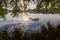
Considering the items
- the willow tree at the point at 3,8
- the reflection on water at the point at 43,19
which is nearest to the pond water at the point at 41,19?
the reflection on water at the point at 43,19

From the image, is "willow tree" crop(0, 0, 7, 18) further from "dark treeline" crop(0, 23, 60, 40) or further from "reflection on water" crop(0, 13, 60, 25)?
"dark treeline" crop(0, 23, 60, 40)

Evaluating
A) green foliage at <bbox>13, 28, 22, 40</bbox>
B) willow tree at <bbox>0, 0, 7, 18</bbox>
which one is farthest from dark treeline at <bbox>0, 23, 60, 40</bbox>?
willow tree at <bbox>0, 0, 7, 18</bbox>

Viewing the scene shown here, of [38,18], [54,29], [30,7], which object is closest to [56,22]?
[54,29]

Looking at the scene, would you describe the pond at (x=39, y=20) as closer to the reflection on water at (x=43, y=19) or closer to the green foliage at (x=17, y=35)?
the reflection on water at (x=43, y=19)

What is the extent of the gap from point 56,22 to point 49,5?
312mm

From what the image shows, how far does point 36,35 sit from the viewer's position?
6.54 feet

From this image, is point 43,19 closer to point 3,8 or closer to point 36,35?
point 36,35

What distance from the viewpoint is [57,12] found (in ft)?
6.36

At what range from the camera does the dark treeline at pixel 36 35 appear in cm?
199

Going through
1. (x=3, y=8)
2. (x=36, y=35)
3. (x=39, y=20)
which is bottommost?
(x=36, y=35)

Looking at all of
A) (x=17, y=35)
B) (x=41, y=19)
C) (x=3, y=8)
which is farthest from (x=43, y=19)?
(x=3, y=8)

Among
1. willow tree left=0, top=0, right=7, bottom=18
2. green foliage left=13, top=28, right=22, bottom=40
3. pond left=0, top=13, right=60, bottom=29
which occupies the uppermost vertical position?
willow tree left=0, top=0, right=7, bottom=18

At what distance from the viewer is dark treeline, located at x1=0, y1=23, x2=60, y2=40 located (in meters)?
1.99

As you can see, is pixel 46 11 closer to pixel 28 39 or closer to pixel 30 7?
pixel 30 7
